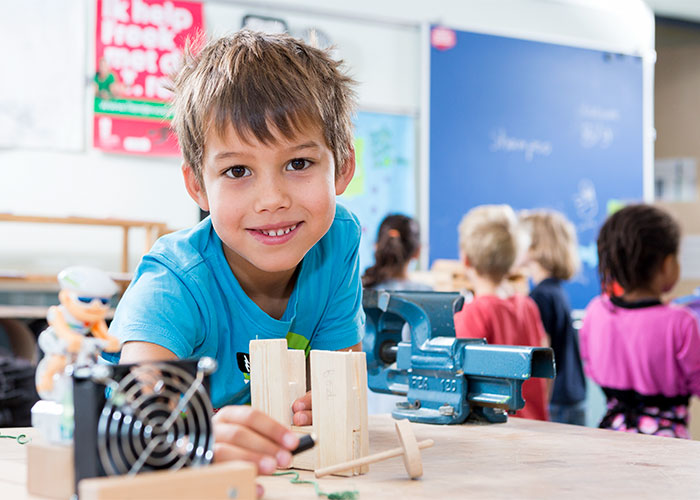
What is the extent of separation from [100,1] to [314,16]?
39.5 inches

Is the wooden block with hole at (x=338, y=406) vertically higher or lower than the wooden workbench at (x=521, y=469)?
higher

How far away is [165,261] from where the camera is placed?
Answer: 3.46 feet

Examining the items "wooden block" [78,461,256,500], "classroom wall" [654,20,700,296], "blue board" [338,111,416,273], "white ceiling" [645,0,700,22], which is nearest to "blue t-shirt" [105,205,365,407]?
"wooden block" [78,461,256,500]

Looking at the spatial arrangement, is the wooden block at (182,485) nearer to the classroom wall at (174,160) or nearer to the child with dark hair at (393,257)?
the child with dark hair at (393,257)

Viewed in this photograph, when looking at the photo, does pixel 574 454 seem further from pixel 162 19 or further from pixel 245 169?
pixel 162 19

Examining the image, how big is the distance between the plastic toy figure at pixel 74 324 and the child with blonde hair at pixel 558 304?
8.47 ft

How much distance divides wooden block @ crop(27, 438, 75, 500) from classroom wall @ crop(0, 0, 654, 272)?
7.96 feet

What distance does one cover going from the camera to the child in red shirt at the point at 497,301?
8.38ft

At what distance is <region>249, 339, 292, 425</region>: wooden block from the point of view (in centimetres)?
88

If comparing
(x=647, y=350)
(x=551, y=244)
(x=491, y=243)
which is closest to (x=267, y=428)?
(x=647, y=350)

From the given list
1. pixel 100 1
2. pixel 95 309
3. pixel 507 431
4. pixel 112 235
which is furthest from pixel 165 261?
pixel 100 1

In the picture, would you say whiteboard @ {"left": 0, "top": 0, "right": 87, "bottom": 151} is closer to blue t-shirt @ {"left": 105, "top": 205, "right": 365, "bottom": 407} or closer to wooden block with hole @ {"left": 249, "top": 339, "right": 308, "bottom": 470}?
blue t-shirt @ {"left": 105, "top": 205, "right": 365, "bottom": 407}

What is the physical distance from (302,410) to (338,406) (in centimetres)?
6

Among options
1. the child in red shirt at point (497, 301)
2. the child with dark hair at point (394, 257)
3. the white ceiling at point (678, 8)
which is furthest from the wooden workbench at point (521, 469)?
the white ceiling at point (678, 8)
